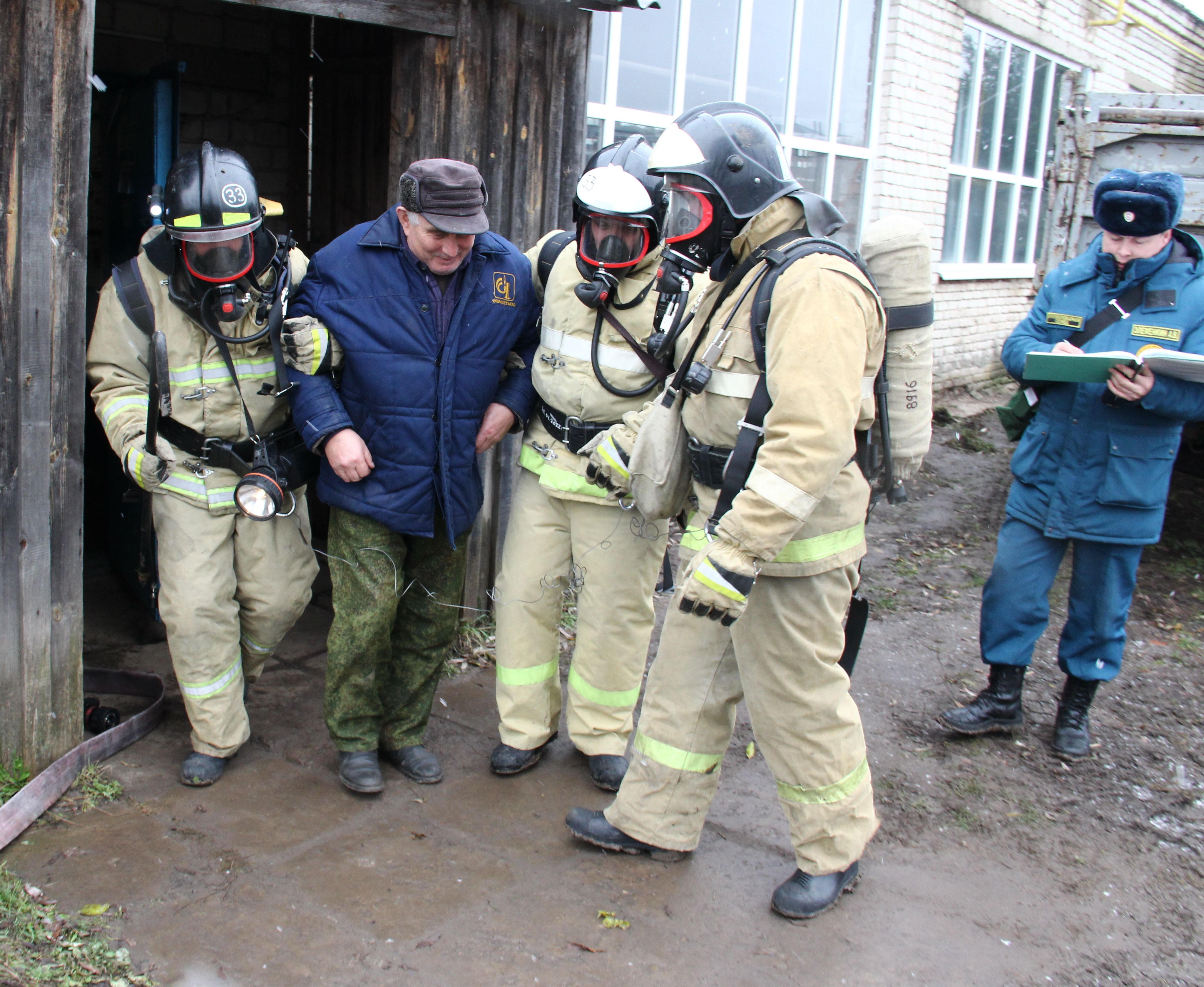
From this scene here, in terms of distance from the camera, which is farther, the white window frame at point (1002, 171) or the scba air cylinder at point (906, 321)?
the white window frame at point (1002, 171)

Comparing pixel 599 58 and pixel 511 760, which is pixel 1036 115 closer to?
pixel 599 58

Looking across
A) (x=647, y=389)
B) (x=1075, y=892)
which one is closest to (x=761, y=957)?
(x=1075, y=892)

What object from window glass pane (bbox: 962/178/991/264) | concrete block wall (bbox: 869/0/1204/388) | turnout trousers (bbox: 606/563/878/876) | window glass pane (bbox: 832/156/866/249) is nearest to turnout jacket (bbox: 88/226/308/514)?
turnout trousers (bbox: 606/563/878/876)

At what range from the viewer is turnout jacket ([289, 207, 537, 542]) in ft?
10.8

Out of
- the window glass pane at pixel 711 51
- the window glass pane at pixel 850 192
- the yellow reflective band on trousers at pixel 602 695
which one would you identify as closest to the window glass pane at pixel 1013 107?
the window glass pane at pixel 850 192

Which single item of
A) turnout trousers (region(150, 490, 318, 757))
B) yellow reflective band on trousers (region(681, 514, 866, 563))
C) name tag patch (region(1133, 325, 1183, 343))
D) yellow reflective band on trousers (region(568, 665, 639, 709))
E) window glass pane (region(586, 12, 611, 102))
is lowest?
yellow reflective band on trousers (region(568, 665, 639, 709))

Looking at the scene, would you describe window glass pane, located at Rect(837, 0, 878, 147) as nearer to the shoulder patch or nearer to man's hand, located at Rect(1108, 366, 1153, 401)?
the shoulder patch

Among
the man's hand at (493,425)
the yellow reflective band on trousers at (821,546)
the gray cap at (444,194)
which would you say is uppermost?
the gray cap at (444,194)

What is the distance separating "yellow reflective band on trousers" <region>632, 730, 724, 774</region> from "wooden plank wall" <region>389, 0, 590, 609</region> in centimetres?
174

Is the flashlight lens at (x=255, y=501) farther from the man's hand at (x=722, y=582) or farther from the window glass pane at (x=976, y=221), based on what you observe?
the window glass pane at (x=976, y=221)

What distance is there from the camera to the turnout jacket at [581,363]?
346cm

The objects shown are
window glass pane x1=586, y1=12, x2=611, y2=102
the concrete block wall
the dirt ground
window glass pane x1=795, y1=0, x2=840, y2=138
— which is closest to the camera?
the dirt ground

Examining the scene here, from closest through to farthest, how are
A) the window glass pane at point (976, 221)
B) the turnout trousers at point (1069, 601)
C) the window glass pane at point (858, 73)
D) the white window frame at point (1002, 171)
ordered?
the turnout trousers at point (1069, 601) < the window glass pane at point (858, 73) < the white window frame at point (1002, 171) < the window glass pane at point (976, 221)

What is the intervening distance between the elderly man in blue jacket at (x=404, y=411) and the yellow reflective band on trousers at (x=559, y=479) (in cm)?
14
